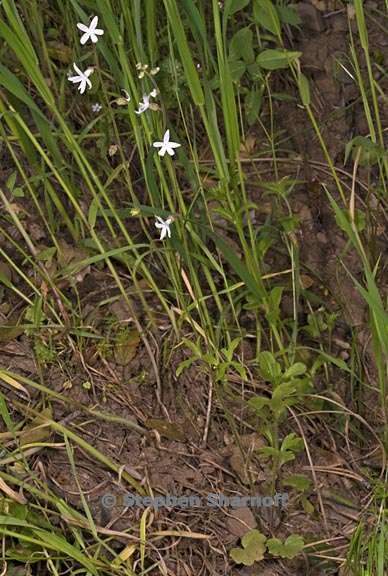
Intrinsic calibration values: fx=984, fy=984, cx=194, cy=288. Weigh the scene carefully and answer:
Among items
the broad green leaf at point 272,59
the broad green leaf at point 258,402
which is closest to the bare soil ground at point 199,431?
the broad green leaf at point 258,402

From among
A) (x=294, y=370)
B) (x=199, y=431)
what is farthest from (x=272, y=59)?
(x=199, y=431)

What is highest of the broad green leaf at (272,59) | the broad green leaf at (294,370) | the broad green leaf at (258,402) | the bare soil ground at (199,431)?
the broad green leaf at (272,59)

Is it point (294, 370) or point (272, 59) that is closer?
point (294, 370)

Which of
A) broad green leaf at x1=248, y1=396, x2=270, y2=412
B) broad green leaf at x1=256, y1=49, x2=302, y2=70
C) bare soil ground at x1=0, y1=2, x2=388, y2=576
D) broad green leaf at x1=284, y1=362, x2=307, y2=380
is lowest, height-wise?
bare soil ground at x1=0, y1=2, x2=388, y2=576

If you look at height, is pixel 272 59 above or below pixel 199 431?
above

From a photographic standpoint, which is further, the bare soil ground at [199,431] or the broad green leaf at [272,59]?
the broad green leaf at [272,59]

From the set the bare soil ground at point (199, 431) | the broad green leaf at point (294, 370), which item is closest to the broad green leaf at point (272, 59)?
the bare soil ground at point (199, 431)

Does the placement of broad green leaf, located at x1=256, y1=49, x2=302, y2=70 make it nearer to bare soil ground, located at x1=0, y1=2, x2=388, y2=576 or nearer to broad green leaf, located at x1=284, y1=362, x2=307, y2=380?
bare soil ground, located at x1=0, y1=2, x2=388, y2=576

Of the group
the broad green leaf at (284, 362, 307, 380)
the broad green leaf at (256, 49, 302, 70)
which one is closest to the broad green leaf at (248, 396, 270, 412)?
the broad green leaf at (284, 362, 307, 380)

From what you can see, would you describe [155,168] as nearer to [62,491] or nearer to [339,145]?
[339,145]

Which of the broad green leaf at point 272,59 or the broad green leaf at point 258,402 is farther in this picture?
the broad green leaf at point 272,59

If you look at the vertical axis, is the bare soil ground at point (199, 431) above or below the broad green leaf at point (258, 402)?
below

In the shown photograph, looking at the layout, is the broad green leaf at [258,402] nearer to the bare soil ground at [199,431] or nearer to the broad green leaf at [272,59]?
the bare soil ground at [199,431]

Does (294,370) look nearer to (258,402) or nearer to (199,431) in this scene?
(258,402)
